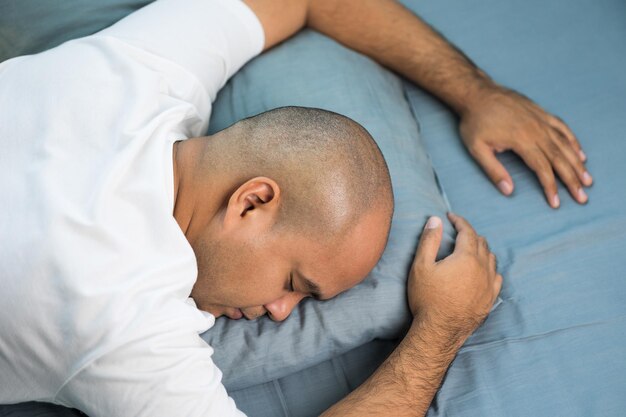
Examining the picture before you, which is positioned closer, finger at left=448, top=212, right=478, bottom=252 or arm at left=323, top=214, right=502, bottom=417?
arm at left=323, top=214, right=502, bottom=417

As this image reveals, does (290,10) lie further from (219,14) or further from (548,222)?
(548,222)

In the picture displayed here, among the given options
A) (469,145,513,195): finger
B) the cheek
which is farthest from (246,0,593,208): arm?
Result: the cheek

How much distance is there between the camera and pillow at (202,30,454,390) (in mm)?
1244

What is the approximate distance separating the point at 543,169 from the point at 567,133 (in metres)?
0.11

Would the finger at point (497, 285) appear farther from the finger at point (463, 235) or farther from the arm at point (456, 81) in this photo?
the arm at point (456, 81)

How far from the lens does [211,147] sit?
46.9 inches

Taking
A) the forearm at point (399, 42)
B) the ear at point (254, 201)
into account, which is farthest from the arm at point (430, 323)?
the forearm at point (399, 42)

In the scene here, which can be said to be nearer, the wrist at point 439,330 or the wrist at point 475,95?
the wrist at point 439,330

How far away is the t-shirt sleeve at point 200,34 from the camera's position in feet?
4.43

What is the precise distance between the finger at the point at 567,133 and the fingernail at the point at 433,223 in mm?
424

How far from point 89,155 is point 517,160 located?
98cm

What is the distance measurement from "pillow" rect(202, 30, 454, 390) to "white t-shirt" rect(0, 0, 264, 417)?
0.18m

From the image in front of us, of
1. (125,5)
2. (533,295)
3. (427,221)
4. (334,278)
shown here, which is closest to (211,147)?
(334,278)

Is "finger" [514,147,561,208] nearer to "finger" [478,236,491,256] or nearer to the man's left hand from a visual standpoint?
the man's left hand
